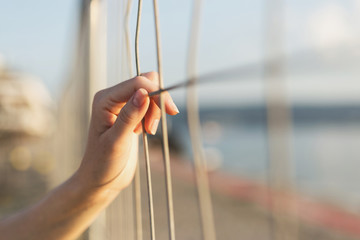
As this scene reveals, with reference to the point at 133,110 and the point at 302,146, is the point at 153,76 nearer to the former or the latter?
the point at 133,110

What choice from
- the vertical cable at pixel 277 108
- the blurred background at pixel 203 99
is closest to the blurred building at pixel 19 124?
the blurred background at pixel 203 99

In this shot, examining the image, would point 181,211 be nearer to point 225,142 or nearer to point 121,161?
point 121,161

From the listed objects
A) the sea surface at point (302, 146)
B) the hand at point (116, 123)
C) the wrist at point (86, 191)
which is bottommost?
the sea surface at point (302, 146)

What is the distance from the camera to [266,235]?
2.76m

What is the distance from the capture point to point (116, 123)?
0.37m

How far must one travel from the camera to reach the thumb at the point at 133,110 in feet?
1.12

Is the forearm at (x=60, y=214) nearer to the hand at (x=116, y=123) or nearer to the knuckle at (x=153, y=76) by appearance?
the hand at (x=116, y=123)

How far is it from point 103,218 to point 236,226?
6.99 feet

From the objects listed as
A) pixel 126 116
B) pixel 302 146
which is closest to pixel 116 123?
pixel 126 116

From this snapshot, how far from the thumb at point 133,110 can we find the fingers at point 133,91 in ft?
0.05

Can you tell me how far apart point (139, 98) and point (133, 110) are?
0.5 inches

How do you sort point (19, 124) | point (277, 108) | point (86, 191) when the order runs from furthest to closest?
point (19, 124) < point (86, 191) < point (277, 108)

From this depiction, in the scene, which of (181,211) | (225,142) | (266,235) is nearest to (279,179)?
(266,235)

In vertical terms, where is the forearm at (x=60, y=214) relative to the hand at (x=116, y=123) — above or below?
below
